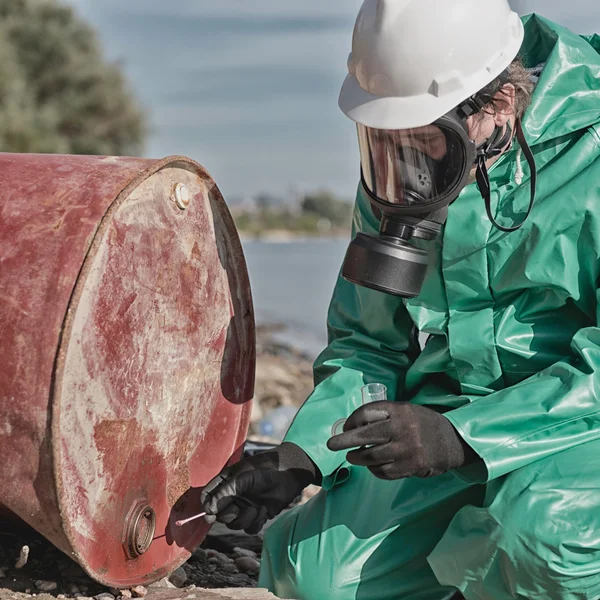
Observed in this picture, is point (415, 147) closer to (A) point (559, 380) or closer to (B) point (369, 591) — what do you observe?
(A) point (559, 380)

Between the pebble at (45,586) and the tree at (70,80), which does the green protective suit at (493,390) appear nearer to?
the pebble at (45,586)

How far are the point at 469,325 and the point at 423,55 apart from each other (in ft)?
2.21

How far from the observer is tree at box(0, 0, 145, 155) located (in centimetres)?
2139

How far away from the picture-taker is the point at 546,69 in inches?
89.5

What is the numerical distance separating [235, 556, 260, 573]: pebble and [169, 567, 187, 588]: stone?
20 centimetres

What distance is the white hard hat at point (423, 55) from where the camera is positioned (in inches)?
83.0

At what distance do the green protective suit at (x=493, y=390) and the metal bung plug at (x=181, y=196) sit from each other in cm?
50

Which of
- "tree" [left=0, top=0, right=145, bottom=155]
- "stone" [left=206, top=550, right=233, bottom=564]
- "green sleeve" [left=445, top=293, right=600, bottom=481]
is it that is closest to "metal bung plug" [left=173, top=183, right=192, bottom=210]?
"green sleeve" [left=445, top=293, right=600, bottom=481]

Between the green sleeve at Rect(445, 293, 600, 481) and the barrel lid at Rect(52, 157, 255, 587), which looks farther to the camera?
the green sleeve at Rect(445, 293, 600, 481)

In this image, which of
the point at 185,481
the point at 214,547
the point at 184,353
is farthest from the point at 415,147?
the point at 214,547

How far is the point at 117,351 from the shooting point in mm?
2092

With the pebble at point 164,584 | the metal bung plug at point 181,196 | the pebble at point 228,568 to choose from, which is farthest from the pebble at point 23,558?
the metal bung plug at point 181,196

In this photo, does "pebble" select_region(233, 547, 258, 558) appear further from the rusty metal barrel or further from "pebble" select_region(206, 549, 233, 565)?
the rusty metal barrel

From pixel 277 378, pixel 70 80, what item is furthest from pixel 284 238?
pixel 277 378
